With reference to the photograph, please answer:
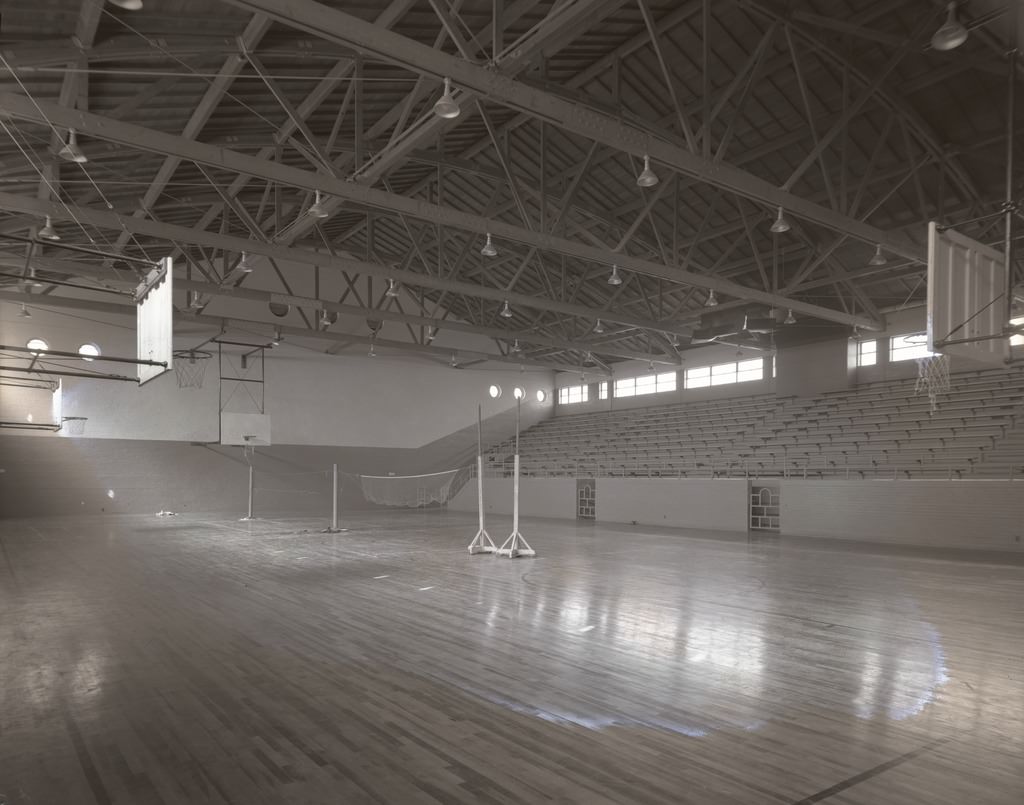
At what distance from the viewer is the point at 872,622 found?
7676 millimetres

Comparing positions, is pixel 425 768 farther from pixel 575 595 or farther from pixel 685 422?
pixel 685 422

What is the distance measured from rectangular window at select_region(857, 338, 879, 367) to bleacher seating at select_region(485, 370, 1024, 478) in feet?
2.98

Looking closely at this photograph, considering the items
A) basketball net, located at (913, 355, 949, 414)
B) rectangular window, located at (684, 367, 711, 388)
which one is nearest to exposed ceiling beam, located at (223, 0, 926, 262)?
basketball net, located at (913, 355, 949, 414)

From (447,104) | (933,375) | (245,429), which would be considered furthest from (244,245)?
(933,375)

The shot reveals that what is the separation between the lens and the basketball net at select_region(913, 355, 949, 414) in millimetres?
15772

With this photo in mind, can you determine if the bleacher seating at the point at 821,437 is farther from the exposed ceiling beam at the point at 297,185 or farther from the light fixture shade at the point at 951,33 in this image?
the light fixture shade at the point at 951,33

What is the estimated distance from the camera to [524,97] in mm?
8617

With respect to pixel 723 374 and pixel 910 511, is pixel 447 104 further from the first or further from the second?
pixel 723 374

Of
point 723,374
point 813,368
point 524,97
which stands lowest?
point 813,368

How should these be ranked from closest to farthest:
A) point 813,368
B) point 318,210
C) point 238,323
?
1. point 318,210
2. point 813,368
3. point 238,323

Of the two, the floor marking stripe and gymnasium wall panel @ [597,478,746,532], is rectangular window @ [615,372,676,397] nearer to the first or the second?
gymnasium wall panel @ [597,478,746,532]

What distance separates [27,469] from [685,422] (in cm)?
2373

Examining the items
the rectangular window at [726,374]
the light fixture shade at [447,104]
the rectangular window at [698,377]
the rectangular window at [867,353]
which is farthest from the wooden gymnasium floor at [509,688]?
the rectangular window at [698,377]

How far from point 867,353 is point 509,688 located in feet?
70.3
